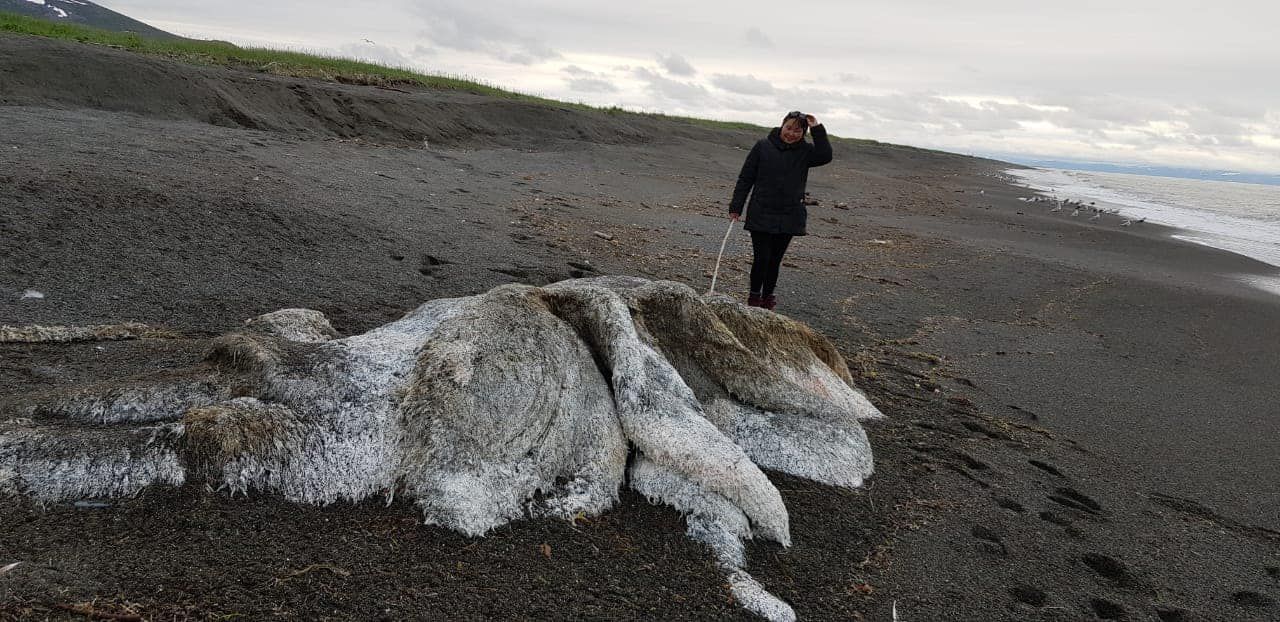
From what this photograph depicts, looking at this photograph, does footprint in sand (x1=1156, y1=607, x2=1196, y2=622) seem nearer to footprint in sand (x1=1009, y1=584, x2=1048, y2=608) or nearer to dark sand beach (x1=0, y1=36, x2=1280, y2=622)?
dark sand beach (x1=0, y1=36, x2=1280, y2=622)

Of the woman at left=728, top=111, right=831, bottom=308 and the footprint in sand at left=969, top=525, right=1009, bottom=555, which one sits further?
the woman at left=728, top=111, right=831, bottom=308

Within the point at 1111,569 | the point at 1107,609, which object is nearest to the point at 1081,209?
the point at 1111,569

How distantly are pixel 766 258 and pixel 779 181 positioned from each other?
0.88 m

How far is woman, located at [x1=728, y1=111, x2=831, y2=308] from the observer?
7.83 metres

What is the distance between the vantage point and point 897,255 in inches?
578

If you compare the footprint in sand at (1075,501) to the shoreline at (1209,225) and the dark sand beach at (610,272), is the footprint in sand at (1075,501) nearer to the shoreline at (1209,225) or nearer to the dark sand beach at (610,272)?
the dark sand beach at (610,272)

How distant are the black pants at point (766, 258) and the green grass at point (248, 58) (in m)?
20.5

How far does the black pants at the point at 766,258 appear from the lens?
821 cm

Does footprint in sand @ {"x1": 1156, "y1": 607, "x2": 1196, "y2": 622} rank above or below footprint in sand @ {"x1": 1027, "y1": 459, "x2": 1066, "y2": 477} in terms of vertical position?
below

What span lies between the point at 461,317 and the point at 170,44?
27783mm

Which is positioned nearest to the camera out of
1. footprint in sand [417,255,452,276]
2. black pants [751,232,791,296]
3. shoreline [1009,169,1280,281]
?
black pants [751,232,791,296]

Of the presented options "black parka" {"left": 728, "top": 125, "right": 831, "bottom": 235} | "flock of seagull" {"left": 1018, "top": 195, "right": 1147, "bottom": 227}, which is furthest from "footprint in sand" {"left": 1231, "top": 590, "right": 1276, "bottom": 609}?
"flock of seagull" {"left": 1018, "top": 195, "right": 1147, "bottom": 227}

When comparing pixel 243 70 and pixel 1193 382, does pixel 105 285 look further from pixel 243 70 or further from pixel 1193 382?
pixel 243 70

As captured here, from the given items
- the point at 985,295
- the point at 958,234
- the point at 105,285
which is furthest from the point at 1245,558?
the point at 958,234
